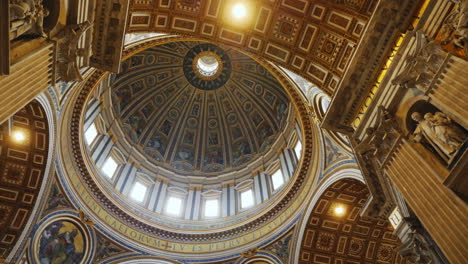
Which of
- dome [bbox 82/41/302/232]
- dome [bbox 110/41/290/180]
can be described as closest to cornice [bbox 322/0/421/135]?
dome [bbox 82/41/302/232]

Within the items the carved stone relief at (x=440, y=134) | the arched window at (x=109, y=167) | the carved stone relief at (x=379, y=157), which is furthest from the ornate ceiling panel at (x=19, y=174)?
the carved stone relief at (x=440, y=134)

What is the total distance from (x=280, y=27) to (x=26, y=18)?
6.73 m

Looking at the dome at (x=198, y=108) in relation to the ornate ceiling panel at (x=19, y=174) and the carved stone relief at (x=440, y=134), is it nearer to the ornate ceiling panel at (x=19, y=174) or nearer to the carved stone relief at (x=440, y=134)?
the ornate ceiling panel at (x=19, y=174)

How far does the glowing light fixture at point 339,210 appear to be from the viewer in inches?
555

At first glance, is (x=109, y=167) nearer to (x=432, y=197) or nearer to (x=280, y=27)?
(x=280, y=27)

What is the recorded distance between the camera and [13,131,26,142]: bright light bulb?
12.2m

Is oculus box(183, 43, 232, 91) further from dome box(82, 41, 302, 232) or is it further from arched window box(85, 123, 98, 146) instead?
arched window box(85, 123, 98, 146)

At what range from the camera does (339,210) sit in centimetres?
1414

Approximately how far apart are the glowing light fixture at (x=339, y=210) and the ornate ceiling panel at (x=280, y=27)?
6.23 meters

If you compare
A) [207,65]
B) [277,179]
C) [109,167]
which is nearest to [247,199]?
[277,179]

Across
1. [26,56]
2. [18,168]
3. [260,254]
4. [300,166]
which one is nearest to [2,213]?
[18,168]

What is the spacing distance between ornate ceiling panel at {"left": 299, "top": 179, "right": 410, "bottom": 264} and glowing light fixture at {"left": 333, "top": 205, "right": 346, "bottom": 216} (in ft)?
0.30

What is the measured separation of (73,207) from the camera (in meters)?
14.3

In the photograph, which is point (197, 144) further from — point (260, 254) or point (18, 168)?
point (18, 168)
